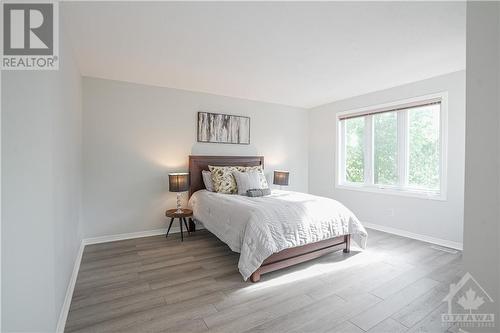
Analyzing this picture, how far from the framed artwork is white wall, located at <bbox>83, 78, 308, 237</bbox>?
4.4 inches

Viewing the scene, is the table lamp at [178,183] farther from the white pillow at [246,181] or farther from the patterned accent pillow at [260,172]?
the patterned accent pillow at [260,172]

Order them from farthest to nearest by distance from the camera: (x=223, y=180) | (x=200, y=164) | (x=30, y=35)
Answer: (x=200, y=164), (x=223, y=180), (x=30, y=35)

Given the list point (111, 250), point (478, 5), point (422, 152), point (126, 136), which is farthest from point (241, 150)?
point (478, 5)

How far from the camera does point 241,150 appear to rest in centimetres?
462

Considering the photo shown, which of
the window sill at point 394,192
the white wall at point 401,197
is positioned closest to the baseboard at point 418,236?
the white wall at point 401,197

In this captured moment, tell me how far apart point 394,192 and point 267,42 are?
3.17 m

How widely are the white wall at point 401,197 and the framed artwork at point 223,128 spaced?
1.74 metres

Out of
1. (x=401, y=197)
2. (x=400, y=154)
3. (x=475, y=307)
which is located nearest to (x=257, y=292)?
(x=475, y=307)

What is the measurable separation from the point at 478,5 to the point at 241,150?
11.9ft

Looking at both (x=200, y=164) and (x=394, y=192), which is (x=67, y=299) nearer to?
(x=200, y=164)

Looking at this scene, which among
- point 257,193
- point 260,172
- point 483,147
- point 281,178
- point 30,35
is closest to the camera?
point 483,147

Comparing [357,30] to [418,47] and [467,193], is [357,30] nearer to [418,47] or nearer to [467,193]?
[418,47]

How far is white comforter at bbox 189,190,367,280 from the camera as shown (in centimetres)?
230

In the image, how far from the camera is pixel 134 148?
12.0 ft
